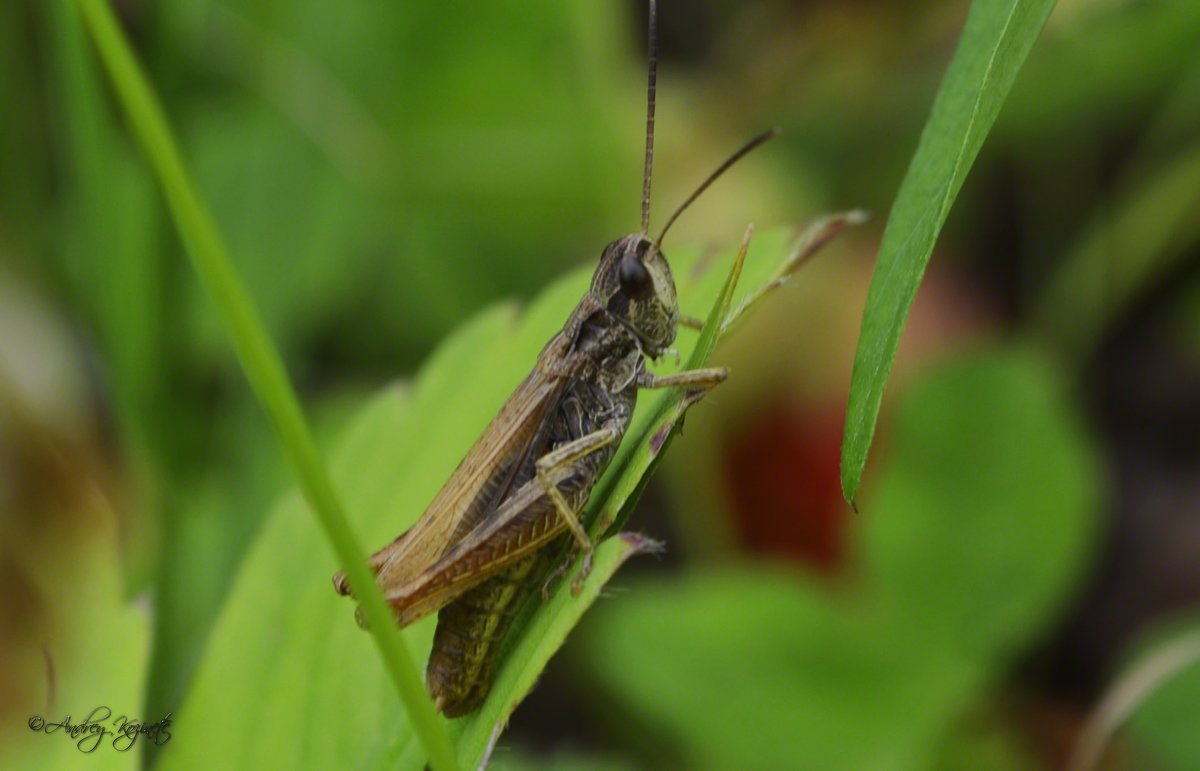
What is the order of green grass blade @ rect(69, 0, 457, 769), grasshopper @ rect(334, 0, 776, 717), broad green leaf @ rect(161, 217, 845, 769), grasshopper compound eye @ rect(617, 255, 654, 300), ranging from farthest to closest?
grasshopper compound eye @ rect(617, 255, 654, 300) → grasshopper @ rect(334, 0, 776, 717) → broad green leaf @ rect(161, 217, 845, 769) → green grass blade @ rect(69, 0, 457, 769)

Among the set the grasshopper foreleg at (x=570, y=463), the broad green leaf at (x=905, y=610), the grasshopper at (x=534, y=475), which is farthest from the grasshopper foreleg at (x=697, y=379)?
the broad green leaf at (x=905, y=610)

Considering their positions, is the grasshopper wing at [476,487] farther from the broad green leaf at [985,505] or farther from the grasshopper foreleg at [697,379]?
the broad green leaf at [985,505]

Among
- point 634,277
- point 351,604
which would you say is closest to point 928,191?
point 634,277

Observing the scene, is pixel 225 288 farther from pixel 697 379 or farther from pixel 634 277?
pixel 634 277

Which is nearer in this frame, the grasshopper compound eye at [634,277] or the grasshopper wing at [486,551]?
the grasshopper wing at [486,551]

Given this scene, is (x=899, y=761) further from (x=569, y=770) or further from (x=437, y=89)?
(x=437, y=89)

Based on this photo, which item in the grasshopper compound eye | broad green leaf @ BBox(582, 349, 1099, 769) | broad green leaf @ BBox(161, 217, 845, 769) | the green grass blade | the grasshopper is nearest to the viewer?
the green grass blade

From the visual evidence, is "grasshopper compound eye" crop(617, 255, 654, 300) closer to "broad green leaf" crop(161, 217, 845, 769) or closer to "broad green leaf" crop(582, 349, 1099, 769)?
"broad green leaf" crop(161, 217, 845, 769)

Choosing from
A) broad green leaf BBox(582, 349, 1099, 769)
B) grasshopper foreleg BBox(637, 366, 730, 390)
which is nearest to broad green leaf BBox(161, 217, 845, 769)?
grasshopper foreleg BBox(637, 366, 730, 390)
